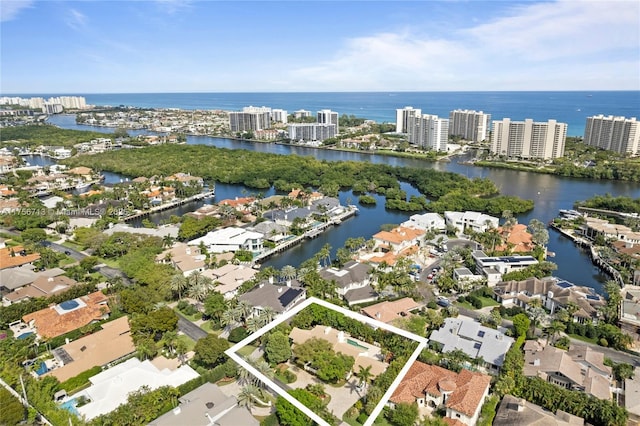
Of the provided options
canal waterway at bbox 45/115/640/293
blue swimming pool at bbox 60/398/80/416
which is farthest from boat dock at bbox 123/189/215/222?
blue swimming pool at bbox 60/398/80/416

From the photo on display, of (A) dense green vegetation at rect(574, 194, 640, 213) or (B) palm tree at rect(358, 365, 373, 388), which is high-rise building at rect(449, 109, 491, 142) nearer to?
(A) dense green vegetation at rect(574, 194, 640, 213)

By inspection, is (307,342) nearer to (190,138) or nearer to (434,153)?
(434,153)

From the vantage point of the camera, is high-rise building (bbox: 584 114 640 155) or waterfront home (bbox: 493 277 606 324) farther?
high-rise building (bbox: 584 114 640 155)

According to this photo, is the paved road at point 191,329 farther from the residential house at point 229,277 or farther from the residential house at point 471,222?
the residential house at point 471,222

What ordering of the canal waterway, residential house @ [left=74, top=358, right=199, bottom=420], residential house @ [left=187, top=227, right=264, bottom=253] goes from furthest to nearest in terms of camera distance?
residential house @ [left=187, top=227, right=264, bottom=253] < the canal waterway < residential house @ [left=74, top=358, right=199, bottom=420]

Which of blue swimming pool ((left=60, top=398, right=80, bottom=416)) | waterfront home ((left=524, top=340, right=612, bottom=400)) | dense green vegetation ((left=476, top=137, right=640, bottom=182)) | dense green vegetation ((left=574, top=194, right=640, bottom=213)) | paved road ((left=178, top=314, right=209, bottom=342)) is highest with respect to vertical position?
dense green vegetation ((left=476, top=137, right=640, bottom=182))

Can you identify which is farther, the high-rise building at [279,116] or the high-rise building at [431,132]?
the high-rise building at [279,116]

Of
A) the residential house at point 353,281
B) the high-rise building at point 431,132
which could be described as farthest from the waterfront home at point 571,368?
the high-rise building at point 431,132
